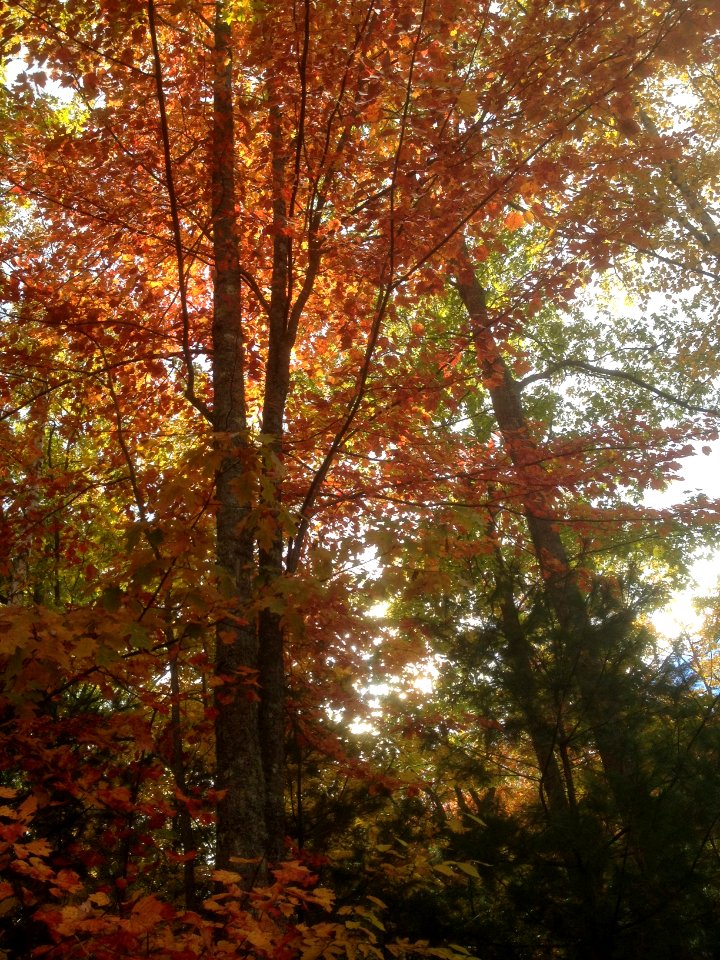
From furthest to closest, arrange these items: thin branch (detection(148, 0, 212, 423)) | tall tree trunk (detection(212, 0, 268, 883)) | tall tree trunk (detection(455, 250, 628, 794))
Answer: tall tree trunk (detection(455, 250, 628, 794))
tall tree trunk (detection(212, 0, 268, 883))
thin branch (detection(148, 0, 212, 423))

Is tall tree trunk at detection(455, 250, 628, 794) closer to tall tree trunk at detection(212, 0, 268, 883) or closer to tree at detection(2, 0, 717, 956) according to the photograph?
tree at detection(2, 0, 717, 956)

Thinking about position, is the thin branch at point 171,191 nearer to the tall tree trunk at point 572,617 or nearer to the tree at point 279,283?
the tree at point 279,283

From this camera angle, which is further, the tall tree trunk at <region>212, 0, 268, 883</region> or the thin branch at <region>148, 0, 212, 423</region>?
the tall tree trunk at <region>212, 0, 268, 883</region>

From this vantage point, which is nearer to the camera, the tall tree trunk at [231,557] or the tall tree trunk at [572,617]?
the tall tree trunk at [231,557]

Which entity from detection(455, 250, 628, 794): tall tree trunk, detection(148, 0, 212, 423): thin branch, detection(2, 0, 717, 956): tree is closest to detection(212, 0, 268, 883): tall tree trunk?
detection(2, 0, 717, 956): tree

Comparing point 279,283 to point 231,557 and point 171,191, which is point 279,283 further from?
point 231,557

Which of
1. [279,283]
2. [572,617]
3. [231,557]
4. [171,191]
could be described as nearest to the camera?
[171,191]

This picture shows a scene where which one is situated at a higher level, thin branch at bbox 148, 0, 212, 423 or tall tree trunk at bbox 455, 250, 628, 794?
thin branch at bbox 148, 0, 212, 423

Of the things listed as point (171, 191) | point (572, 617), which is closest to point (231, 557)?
point (171, 191)

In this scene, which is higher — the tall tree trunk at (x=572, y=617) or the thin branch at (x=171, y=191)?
the thin branch at (x=171, y=191)

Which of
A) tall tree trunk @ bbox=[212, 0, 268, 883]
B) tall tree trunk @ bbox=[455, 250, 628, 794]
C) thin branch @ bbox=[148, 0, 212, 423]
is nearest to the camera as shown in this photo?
thin branch @ bbox=[148, 0, 212, 423]

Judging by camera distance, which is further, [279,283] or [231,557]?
[279,283]

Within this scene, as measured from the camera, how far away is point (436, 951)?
10.4ft

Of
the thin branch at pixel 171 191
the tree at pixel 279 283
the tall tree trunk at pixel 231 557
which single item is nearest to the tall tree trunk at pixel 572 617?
the tree at pixel 279 283
